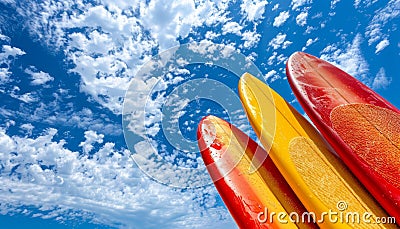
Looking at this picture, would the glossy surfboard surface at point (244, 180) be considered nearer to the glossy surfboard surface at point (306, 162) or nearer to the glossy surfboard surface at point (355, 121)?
the glossy surfboard surface at point (306, 162)

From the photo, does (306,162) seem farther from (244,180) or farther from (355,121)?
(355,121)

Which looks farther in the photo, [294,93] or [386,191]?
[294,93]

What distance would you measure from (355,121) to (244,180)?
1171 mm

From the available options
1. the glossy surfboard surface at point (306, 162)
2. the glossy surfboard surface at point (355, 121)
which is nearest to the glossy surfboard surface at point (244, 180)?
the glossy surfboard surface at point (306, 162)

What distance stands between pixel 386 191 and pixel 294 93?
51.6 inches

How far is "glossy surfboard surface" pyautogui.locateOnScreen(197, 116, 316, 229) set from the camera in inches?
90.3

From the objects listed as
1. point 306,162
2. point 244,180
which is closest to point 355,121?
point 306,162

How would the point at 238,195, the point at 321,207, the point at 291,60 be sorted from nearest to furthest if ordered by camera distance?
1. the point at 321,207
2. the point at 238,195
3. the point at 291,60

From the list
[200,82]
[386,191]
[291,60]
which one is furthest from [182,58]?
[386,191]

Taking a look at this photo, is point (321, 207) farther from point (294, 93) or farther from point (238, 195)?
point (294, 93)

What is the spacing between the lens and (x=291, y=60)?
348cm

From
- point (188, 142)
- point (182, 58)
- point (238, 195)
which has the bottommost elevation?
point (238, 195)

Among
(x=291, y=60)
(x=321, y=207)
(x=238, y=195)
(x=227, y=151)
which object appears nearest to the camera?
(x=321, y=207)

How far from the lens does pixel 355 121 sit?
2.68 meters
